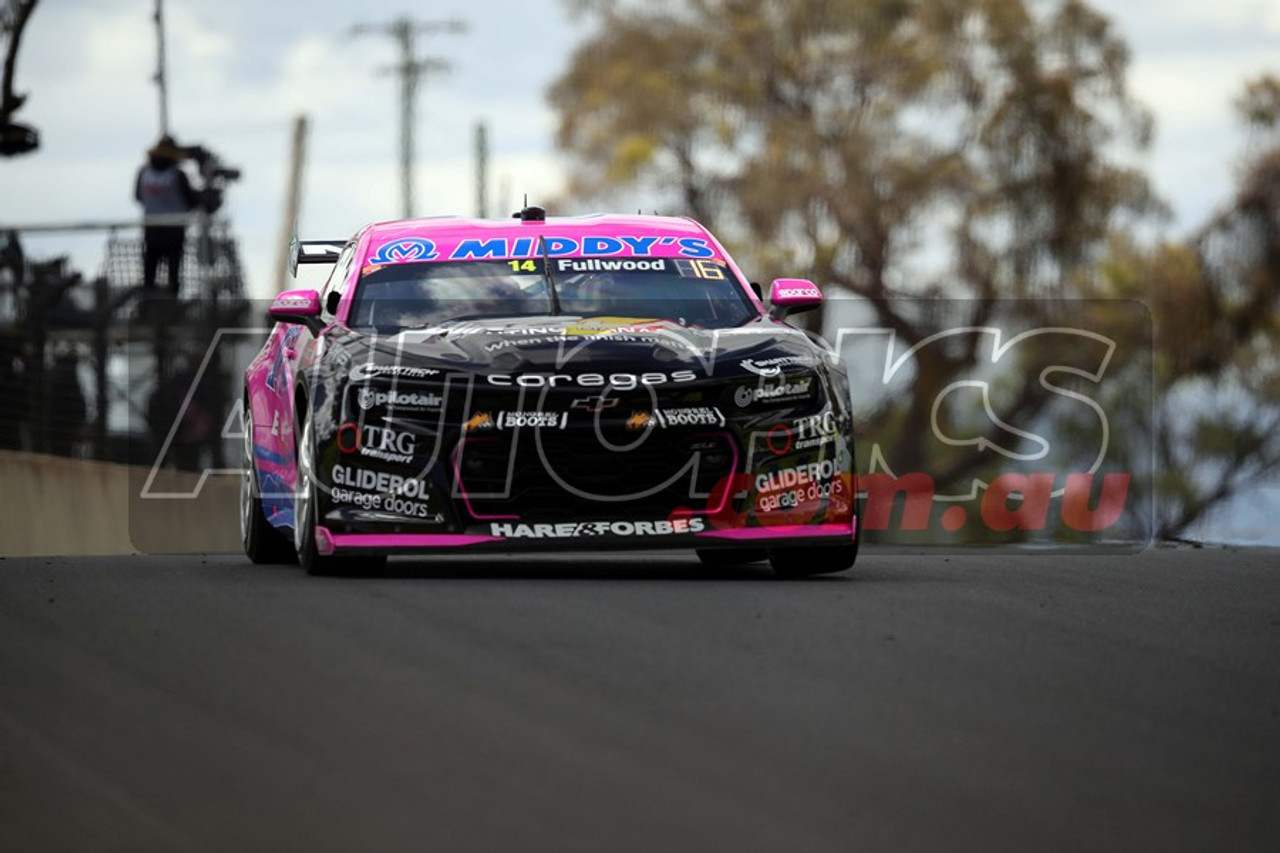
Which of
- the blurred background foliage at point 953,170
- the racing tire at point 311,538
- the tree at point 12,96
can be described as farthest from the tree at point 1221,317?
the racing tire at point 311,538

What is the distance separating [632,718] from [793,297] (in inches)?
203

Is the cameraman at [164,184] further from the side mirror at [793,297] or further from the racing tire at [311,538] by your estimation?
the racing tire at [311,538]

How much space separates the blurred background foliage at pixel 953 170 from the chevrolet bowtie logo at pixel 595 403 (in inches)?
1169

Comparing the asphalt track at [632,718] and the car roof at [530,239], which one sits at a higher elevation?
the car roof at [530,239]

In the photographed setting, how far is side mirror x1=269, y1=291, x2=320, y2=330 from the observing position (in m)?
11.2

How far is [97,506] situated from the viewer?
19.0 metres

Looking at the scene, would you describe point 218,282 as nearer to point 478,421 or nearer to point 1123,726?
point 478,421

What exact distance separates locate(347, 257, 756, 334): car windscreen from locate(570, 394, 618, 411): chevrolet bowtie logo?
3.75 ft

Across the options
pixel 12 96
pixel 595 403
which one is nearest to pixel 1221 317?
pixel 12 96

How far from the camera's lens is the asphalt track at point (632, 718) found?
5.33m

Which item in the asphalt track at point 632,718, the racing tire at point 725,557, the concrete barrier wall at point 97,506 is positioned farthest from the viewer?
the concrete barrier wall at point 97,506

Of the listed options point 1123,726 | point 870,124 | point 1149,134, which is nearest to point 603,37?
point 870,124

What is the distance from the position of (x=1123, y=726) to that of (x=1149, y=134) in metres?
35.4

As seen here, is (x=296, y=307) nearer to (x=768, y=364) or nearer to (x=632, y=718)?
(x=768, y=364)
